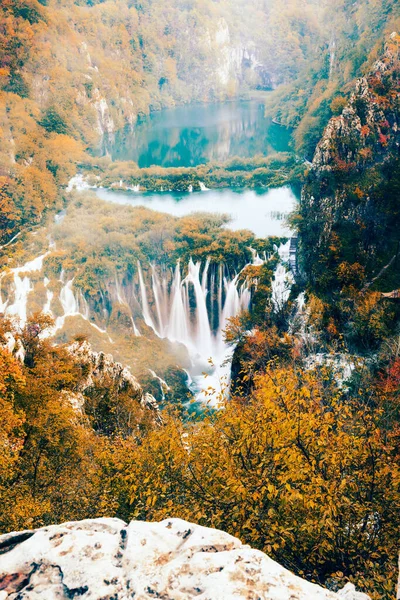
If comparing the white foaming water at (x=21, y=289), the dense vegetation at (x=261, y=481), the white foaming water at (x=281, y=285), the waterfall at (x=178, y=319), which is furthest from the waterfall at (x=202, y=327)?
the dense vegetation at (x=261, y=481)

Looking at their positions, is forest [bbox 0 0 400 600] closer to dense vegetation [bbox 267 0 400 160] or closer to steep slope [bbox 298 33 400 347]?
steep slope [bbox 298 33 400 347]

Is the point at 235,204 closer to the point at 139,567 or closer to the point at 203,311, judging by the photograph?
the point at 203,311

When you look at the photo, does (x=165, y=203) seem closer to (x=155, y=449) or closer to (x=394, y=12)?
(x=394, y=12)

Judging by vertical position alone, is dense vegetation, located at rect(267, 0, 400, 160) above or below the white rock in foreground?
above

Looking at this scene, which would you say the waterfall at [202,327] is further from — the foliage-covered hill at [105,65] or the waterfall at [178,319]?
the foliage-covered hill at [105,65]

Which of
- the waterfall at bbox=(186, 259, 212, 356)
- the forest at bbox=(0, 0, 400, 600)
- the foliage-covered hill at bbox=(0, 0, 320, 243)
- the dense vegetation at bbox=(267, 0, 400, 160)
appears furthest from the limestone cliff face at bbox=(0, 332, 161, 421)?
the dense vegetation at bbox=(267, 0, 400, 160)

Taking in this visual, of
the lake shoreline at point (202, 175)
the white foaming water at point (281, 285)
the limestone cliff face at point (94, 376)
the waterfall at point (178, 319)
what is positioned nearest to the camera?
the limestone cliff face at point (94, 376)

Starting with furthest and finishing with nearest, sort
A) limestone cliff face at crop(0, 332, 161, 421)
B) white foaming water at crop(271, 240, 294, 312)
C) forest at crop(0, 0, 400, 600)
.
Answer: white foaming water at crop(271, 240, 294, 312) → limestone cliff face at crop(0, 332, 161, 421) → forest at crop(0, 0, 400, 600)
